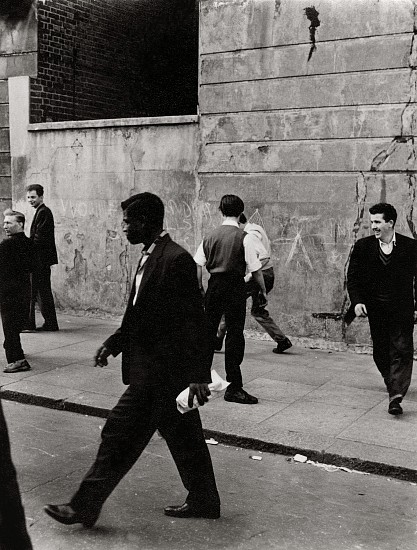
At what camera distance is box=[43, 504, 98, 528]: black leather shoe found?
4.16 m

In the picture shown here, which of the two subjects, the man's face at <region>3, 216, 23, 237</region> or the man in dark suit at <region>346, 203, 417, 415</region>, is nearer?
the man in dark suit at <region>346, 203, 417, 415</region>

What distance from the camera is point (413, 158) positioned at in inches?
342

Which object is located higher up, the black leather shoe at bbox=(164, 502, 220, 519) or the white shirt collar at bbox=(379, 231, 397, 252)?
the white shirt collar at bbox=(379, 231, 397, 252)

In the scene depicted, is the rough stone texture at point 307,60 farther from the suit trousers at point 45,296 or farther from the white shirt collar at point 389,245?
the suit trousers at point 45,296

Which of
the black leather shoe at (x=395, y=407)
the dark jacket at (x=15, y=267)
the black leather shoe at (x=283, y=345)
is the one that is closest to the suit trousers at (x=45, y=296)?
the dark jacket at (x=15, y=267)

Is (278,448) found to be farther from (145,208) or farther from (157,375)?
(145,208)

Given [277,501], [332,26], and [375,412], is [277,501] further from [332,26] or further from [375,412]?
[332,26]

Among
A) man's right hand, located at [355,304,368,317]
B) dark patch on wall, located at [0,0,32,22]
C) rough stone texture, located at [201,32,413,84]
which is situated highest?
dark patch on wall, located at [0,0,32,22]

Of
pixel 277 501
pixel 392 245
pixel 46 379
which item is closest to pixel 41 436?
pixel 46 379

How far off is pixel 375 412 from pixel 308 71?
14.9ft

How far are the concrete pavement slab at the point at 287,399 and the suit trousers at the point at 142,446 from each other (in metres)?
1.54

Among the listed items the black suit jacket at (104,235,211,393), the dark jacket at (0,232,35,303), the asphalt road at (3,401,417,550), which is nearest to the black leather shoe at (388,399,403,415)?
the asphalt road at (3,401,417,550)

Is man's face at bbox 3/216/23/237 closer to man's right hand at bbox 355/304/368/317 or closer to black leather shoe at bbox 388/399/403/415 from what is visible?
man's right hand at bbox 355/304/368/317

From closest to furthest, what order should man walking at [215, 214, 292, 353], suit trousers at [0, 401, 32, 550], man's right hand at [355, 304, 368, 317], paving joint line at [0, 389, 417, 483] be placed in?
suit trousers at [0, 401, 32, 550], paving joint line at [0, 389, 417, 483], man's right hand at [355, 304, 368, 317], man walking at [215, 214, 292, 353]
